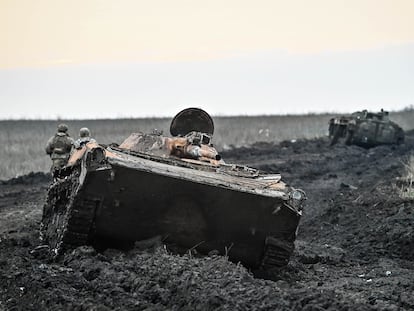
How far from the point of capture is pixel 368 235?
1239cm

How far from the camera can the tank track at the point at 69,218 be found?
869 cm

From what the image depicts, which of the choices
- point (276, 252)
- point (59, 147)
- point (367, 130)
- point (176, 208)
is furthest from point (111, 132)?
point (176, 208)

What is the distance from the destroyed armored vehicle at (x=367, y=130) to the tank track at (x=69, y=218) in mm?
20805

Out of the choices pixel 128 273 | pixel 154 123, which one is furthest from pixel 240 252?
pixel 154 123

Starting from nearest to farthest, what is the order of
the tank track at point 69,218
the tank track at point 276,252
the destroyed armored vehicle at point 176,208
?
the destroyed armored vehicle at point 176,208
the tank track at point 69,218
the tank track at point 276,252

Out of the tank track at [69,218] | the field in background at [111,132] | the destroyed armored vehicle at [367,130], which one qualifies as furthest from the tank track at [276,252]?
the destroyed armored vehicle at [367,130]

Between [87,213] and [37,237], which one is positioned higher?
[87,213]

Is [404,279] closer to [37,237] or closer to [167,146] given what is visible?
[167,146]

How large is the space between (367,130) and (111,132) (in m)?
11.3

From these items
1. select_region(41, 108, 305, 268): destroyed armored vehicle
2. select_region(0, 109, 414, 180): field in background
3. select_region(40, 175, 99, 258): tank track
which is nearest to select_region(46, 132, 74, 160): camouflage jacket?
select_region(40, 175, 99, 258): tank track

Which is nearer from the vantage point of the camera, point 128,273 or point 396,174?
point 128,273

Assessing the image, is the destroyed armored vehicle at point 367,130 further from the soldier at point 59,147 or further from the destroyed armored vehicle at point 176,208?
the destroyed armored vehicle at point 176,208

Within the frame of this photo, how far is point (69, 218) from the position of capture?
28.7ft

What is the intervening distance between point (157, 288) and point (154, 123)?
119 feet
